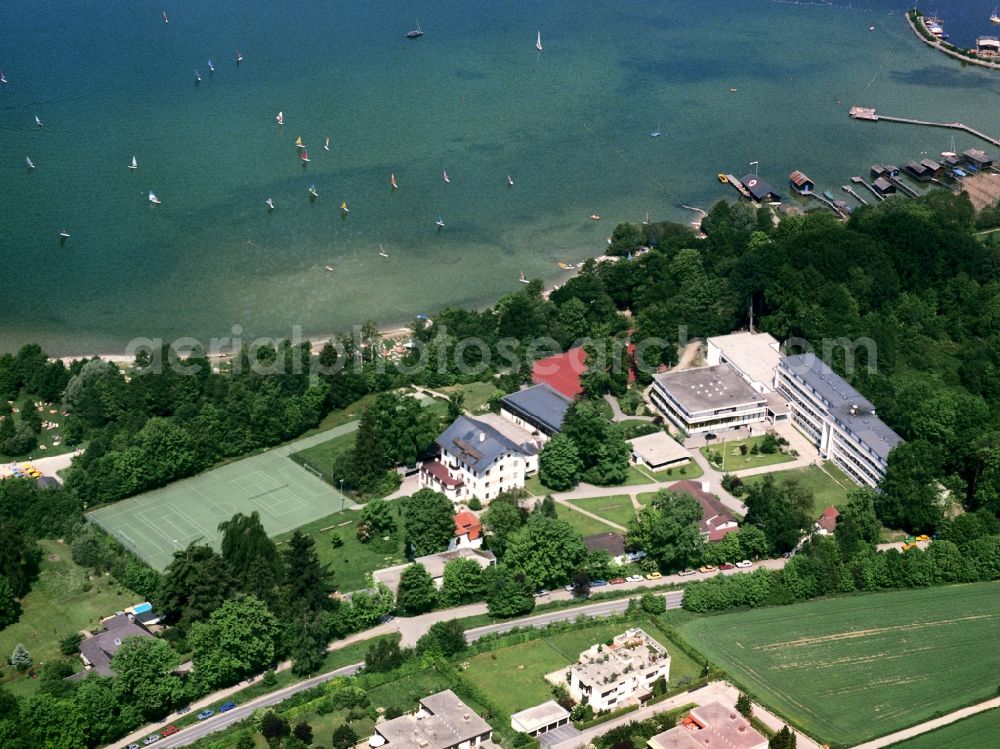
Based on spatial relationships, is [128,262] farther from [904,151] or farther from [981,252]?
[904,151]

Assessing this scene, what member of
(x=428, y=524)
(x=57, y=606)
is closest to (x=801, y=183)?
(x=428, y=524)

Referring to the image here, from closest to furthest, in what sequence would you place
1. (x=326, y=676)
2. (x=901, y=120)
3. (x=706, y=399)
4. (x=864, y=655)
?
(x=326, y=676), (x=864, y=655), (x=706, y=399), (x=901, y=120)

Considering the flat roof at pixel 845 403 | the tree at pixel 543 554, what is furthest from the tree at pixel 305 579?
the flat roof at pixel 845 403

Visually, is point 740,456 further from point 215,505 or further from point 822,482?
point 215,505

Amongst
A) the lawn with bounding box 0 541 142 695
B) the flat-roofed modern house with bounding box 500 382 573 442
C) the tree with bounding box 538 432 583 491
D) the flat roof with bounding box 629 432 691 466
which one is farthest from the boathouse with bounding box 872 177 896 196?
the lawn with bounding box 0 541 142 695

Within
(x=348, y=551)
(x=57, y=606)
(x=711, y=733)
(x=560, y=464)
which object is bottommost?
(x=57, y=606)

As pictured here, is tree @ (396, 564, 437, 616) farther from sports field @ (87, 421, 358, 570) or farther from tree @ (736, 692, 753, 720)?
tree @ (736, 692, 753, 720)

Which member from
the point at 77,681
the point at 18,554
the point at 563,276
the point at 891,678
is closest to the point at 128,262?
the point at 563,276
